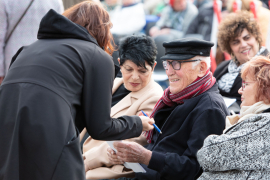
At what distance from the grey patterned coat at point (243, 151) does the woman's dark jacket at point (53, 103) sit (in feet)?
2.01

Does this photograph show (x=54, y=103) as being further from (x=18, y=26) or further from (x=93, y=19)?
(x=18, y=26)

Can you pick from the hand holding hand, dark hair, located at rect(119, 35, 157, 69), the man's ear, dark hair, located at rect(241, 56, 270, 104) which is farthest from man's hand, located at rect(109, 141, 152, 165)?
dark hair, located at rect(119, 35, 157, 69)

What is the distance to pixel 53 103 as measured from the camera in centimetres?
170

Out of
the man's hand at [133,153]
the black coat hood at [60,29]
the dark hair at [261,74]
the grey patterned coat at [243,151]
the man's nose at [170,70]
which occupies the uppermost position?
the black coat hood at [60,29]

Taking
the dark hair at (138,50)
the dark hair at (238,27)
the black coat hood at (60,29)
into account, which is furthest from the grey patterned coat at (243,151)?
the dark hair at (238,27)

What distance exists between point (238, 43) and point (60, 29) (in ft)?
8.10

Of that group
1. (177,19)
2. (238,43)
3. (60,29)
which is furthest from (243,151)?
(177,19)

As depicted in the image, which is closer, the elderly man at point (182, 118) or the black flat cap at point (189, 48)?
the elderly man at point (182, 118)

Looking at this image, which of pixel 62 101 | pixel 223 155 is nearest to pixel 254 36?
pixel 223 155

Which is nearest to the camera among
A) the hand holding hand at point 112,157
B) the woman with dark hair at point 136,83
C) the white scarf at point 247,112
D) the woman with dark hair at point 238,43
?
the white scarf at point 247,112

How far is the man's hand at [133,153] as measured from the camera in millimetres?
2236

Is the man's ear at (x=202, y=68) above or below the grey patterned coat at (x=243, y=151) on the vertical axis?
above

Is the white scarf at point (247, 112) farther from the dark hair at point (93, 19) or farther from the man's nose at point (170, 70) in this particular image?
the dark hair at point (93, 19)

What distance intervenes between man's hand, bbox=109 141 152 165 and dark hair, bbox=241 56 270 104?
85 cm
